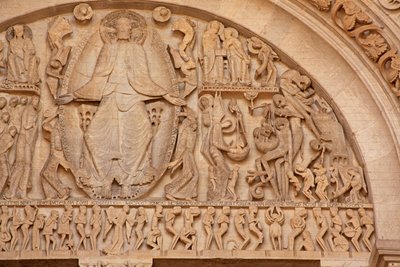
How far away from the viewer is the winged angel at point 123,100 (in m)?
11.9

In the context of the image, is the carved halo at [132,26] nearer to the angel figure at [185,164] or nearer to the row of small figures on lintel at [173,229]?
the angel figure at [185,164]

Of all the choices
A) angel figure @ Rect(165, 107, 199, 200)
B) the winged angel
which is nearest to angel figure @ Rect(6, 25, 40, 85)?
the winged angel

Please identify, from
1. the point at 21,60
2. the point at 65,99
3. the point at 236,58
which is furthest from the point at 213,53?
the point at 21,60

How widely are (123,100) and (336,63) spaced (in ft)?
7.75

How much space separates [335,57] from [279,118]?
91 centimetres

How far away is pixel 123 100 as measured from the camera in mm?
12297

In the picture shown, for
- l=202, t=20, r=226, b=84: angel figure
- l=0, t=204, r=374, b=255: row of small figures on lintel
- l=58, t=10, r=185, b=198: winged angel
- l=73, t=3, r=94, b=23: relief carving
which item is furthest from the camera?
l=73, t=3, r=94, b=23: relief carving

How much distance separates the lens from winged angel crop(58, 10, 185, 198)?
1191 cm

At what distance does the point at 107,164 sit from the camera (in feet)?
39.3

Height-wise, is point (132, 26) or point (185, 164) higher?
point (132, 26)

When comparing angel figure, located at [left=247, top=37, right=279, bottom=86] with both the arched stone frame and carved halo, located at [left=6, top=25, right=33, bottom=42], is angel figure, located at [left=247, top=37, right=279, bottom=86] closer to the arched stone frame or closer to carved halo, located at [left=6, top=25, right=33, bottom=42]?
the arched stone frame

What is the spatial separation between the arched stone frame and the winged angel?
43 cm

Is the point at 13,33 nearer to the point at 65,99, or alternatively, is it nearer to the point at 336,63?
the point at 65,99

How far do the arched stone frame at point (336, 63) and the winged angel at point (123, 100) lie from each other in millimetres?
435
